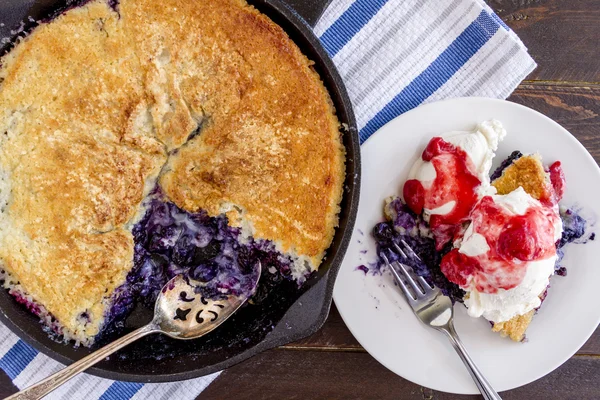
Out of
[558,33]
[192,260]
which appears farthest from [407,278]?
[558,33]

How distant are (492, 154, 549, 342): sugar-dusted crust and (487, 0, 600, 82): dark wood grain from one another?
0.43 m

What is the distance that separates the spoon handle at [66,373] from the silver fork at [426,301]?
940mm

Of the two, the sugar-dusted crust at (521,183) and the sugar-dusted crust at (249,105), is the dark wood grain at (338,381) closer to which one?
the sugar-dusted crust at (521,183)

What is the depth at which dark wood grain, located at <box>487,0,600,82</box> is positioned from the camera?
83.5 inches

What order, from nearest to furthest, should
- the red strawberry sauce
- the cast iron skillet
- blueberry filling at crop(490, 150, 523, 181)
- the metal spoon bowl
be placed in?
the cast iron skillet → the metal spoon bowl → the red strawberry sauce → blueberry filling at crop(490, 150, 523, 181)

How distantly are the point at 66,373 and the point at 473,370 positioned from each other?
135cm

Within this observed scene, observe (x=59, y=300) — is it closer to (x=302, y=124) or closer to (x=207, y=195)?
(x=207, y=195)

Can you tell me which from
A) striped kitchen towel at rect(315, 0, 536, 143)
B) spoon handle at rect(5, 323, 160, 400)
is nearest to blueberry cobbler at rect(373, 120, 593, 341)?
striped kitchen towel at rect(315, 0, 536, 143)

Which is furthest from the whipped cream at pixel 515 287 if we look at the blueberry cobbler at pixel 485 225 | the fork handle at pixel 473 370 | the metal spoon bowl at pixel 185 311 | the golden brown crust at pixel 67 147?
the golden brown crust at pixel 67 147

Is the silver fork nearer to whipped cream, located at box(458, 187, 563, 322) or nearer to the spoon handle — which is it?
whipped cream, located at box(458, 187, 563, 322)

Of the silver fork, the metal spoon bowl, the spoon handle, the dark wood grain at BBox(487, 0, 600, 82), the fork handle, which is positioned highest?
the dark wood grain at BBox(487, 0, 600, 82)

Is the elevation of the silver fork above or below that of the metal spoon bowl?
above

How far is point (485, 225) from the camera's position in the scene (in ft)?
6.05

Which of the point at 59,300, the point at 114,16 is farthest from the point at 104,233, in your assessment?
the point at 114,16
